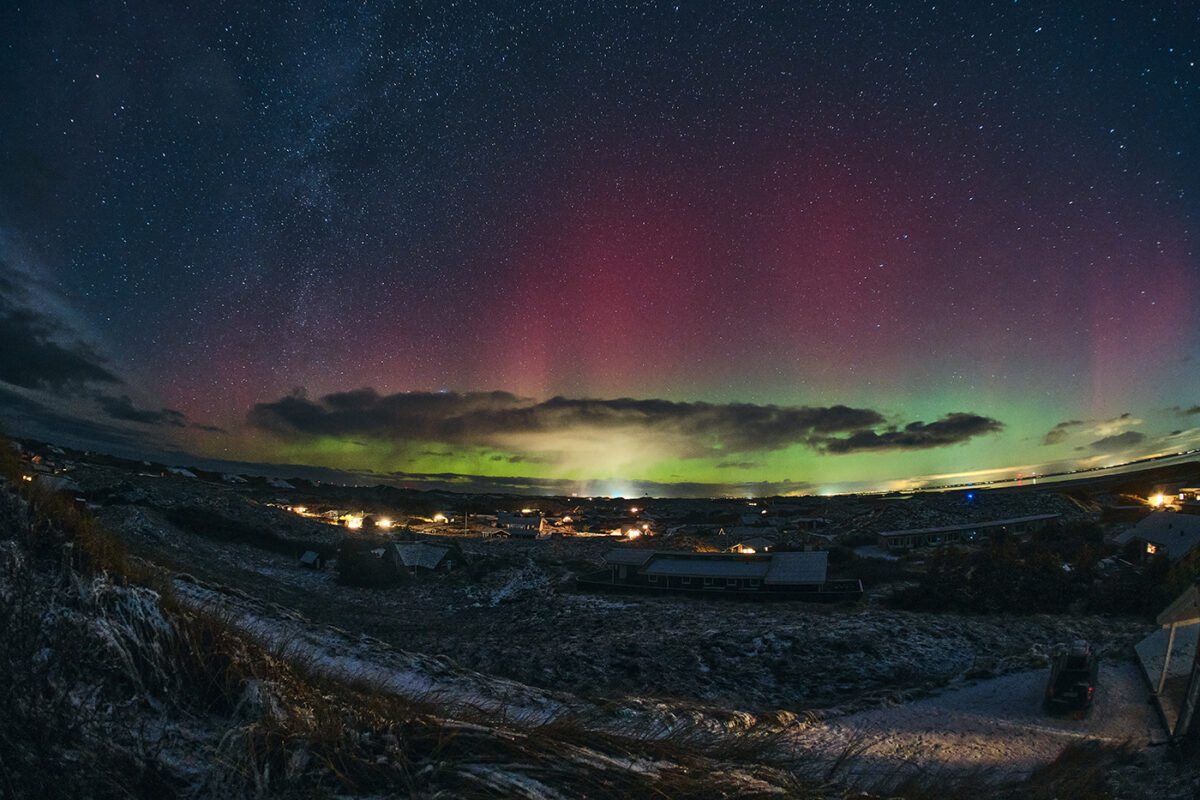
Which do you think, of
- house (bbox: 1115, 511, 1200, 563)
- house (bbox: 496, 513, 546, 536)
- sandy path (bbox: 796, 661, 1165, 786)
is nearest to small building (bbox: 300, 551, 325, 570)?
house (bbox: 496, 513, 546, 536)

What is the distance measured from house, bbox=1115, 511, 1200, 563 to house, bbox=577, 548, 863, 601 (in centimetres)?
1942

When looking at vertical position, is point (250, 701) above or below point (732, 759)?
above

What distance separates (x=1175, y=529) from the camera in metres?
37.4

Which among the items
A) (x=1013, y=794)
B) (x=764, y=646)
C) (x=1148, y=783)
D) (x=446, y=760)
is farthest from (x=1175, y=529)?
(x=446, y=760)

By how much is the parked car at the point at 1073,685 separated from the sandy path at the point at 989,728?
15.4 inches

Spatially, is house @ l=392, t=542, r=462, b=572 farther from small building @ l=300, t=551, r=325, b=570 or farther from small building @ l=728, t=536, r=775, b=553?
small building @ l=728, t=536, r=775, b=553

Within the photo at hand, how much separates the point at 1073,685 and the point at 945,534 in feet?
181

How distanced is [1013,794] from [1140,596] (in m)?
29.0

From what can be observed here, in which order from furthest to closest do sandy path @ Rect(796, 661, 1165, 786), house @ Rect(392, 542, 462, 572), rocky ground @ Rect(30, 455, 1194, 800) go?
house @ Rect(392, 542, 462, 572) → rocky ground @ Rect(30, 455, 1194, 800) → sandy path @ Rect(796, 661, 1165, 786)

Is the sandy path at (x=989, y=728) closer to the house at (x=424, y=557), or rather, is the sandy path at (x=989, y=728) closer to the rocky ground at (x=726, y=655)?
the rocky ground at (x=726, y=655)

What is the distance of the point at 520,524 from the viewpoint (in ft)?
265

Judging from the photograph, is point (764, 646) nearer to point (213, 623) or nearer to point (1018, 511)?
point (213, 623)

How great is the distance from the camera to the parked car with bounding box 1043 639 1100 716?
560 inches

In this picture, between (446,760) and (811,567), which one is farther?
(811,567)
